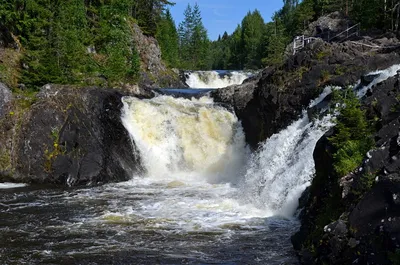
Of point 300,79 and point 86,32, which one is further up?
point 86,32

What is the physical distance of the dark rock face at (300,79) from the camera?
16781 millimetres

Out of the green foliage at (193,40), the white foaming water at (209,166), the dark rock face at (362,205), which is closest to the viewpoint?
the dark rock face at (362,205)

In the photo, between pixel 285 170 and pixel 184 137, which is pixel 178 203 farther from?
pixel 184 137

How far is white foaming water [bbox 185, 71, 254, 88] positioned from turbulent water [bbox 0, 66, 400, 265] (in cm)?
2388

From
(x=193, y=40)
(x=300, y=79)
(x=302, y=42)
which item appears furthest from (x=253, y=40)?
(x=300, y=79)

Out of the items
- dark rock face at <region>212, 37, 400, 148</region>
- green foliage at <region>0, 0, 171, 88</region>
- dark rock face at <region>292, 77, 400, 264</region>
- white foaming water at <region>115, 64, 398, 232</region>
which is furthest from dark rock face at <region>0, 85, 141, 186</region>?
dark rock face at <region>292, 77, 400, 264</region>

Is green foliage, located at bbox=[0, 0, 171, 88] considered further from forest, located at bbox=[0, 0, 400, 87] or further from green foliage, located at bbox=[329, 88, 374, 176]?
green foliage, located at bbox=[329, 88, 374, 176]

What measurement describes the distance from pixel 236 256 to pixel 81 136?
11761mm

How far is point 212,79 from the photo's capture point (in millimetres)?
46344

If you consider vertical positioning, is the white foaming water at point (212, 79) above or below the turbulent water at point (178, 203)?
above

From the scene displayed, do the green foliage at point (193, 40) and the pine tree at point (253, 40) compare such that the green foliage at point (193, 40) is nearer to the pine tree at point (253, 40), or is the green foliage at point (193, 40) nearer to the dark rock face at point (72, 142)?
the pine tree at point (253, 40)

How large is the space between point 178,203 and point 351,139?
653 cm

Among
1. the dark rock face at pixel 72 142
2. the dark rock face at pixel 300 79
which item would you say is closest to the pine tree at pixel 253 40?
the dark rock face at pixel 300 79

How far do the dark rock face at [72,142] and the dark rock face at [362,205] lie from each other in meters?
10.8
